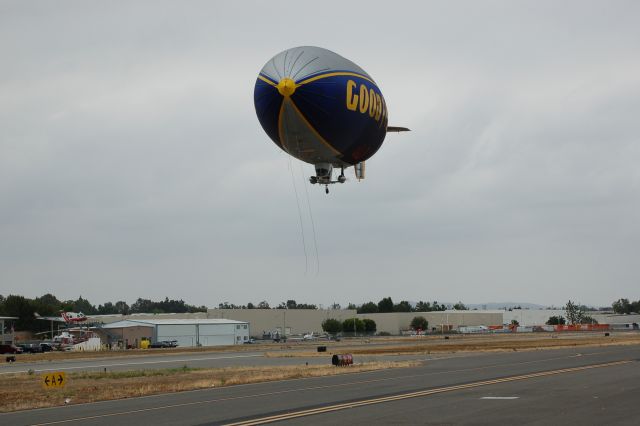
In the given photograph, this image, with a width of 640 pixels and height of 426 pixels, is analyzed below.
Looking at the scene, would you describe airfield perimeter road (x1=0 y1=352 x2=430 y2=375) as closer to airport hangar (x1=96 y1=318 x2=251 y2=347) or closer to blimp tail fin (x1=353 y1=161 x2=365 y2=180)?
blimp tail fin (x1=353 y1=161 x2=365 y2=180)

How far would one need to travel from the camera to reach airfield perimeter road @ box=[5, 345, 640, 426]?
21.2 meters

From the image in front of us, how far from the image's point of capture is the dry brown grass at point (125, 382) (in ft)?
105

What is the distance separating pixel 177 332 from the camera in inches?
4865

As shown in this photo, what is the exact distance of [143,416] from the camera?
23.8 meters

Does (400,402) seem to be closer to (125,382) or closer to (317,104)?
(317,104)

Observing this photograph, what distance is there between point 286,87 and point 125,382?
22313mm

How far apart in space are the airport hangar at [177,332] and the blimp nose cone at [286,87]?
95.6 m

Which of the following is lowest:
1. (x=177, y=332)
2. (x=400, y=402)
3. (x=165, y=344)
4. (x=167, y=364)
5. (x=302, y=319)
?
(x=165, y=344)

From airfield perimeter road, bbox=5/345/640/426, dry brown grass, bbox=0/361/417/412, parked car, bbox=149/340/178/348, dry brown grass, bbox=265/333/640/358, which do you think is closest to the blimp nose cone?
airfield perimeter road, bbox=5/345/640/426

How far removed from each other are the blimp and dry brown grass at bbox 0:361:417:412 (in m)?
13.9

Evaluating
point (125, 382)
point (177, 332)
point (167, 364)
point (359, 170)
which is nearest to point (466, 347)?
point (167, 364)

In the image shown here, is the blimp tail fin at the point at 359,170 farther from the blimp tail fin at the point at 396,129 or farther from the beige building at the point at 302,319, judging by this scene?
the beige building at the point at 302,319

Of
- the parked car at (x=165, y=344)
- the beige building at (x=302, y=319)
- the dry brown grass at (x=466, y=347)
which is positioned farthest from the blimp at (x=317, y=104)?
the beige building at (x=302, y=319)

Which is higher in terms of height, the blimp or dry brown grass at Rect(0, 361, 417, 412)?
the blimp
